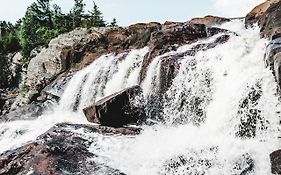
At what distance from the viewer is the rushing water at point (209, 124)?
12883 mm

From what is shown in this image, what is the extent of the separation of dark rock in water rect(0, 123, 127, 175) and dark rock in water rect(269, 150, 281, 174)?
451 cm

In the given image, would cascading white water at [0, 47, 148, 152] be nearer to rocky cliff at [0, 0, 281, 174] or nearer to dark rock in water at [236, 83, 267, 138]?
rocky cliff at [0, 0, 281, 174]

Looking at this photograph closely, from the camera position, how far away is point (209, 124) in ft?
53.0

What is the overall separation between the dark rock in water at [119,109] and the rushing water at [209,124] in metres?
0.98

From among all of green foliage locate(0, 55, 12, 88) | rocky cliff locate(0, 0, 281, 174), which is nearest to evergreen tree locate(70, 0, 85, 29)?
green foliage locate(0, 55, 12, 88)

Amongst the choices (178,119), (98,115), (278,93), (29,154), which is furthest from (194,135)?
(29,154)

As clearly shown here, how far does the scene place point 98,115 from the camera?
60.1 ft

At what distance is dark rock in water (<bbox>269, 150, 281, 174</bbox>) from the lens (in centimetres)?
1103

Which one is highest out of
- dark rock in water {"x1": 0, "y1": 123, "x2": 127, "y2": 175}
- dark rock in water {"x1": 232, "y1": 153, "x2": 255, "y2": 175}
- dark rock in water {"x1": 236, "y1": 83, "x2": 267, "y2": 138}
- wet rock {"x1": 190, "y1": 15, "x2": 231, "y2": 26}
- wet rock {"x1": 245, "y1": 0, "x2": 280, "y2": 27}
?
wet rock {"x1": 190, "y1": 15, "x2": 231, "y2": 26}

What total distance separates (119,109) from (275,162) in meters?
8.90

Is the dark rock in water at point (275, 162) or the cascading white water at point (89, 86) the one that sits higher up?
the cascading white water at point (89, 86)

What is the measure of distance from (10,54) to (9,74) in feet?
29.8

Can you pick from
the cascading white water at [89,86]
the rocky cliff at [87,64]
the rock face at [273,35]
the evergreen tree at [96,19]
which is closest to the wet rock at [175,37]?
the rocky cliff at [87,64]

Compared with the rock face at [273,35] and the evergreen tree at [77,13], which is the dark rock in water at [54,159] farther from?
the evergreen tree at [77,13]
